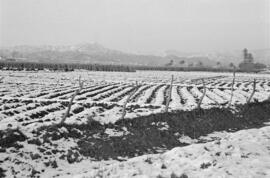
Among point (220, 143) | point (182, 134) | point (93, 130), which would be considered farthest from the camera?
point (182, 134)

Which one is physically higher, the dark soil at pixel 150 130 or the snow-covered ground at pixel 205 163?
the snow-covered ground at pixel 205 163

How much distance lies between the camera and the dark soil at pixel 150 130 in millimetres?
11703

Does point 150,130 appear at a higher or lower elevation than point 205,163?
lower

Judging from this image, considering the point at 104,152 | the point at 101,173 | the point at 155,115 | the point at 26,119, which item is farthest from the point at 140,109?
the point at 101,173

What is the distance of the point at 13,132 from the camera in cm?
1132

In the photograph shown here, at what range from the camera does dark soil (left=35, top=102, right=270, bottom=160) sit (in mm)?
11703

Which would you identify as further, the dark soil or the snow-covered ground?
the dark soil

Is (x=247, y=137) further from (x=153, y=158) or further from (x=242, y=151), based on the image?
(x=153, y=158)

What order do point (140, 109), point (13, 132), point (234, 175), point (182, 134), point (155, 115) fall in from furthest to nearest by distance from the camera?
point (140, 109), point (155, 115), point (182, 134), point (13, 132), point (234, 175)

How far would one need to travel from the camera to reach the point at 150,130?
14312 mm

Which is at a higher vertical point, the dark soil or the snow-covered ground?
the snow-covered ground

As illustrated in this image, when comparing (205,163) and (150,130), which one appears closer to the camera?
(205,163)

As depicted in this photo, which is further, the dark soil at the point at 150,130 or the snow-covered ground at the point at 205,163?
the dark soil at the point at 150,130

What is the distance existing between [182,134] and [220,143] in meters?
4.28
